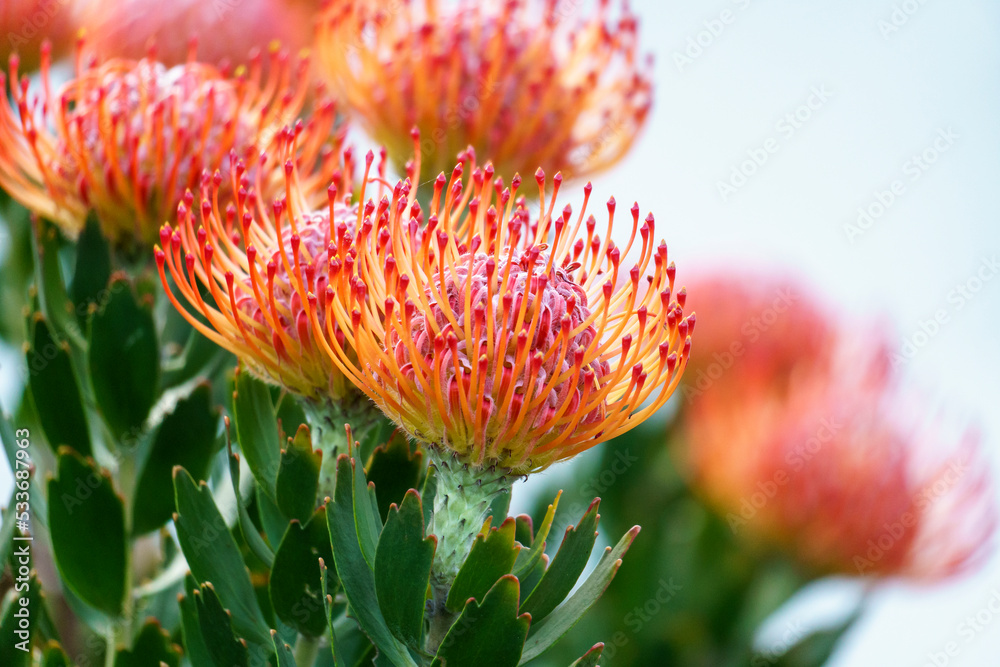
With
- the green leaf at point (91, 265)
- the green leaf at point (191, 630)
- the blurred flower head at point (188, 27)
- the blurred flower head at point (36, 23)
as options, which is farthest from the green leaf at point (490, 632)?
the blurred flower head at point (36, 23)

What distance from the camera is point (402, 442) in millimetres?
1045

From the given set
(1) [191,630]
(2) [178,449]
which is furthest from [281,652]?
(2) [178,449]

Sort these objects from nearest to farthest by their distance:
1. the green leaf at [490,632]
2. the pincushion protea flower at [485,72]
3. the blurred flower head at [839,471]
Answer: the green leaf at [490,632] < the pincushion protea flower at [485,72] < the blurred flower head at [839,471]

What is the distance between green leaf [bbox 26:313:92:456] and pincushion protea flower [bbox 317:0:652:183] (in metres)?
0.74

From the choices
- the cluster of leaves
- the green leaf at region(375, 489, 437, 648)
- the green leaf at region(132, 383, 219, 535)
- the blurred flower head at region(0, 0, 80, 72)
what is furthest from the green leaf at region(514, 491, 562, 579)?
the blurred flower head at region(0, 0, 80, 72)

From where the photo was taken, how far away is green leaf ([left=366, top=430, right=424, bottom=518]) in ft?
3.41

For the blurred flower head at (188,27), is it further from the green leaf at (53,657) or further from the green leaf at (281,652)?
the green leaf at (281,652)

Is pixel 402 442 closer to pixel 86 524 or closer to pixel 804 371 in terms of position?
pixel 86 524

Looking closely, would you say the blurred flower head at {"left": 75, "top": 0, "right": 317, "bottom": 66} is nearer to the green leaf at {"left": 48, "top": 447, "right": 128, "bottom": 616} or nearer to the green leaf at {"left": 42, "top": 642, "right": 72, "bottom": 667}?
the green leaf at {"left": 48, "top": 447, "right": 128, "bottom": 616}

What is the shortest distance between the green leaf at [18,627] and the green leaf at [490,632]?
537 mm

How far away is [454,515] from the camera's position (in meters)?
0.95

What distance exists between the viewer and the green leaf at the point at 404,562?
2.72ft

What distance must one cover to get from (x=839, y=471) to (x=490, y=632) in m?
1.64

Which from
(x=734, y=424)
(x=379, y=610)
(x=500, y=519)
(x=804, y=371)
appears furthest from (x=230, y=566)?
(x=804, y=371)
